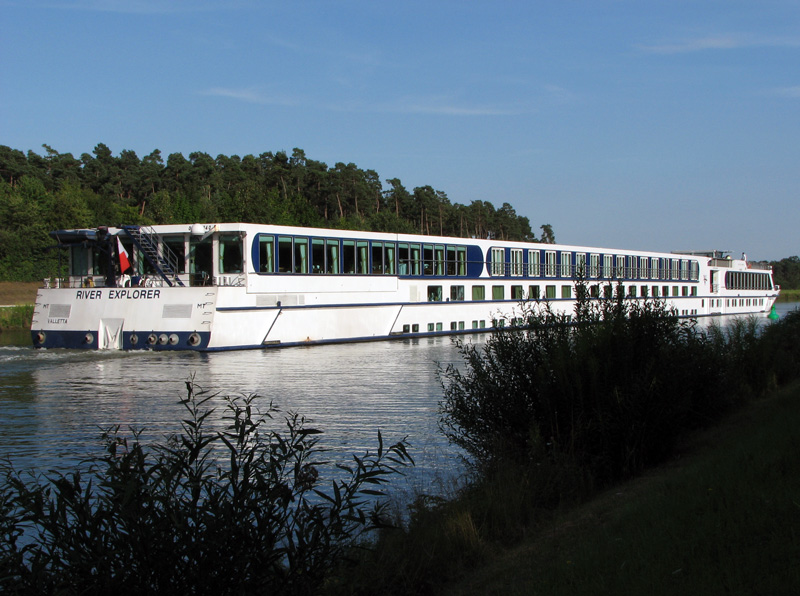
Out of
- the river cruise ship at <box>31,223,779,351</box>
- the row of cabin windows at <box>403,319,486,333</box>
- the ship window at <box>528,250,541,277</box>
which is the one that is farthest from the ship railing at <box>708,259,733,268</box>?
the row of cabin windows at <box>403,319,486,333</box>

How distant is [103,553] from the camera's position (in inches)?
165

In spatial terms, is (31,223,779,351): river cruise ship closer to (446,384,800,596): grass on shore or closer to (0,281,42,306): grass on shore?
(446,384,800,596): grass on shore

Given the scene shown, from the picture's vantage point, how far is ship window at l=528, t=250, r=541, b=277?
136ft

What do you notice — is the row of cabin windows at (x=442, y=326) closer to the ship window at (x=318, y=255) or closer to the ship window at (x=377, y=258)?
the ship window at (x=377, y=258)

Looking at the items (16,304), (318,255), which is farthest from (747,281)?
(16,304)

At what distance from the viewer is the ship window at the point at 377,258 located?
3294 centimetres

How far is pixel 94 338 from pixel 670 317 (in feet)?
70.4

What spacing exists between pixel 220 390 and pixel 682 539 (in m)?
13.1

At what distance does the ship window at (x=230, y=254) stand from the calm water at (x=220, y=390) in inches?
126

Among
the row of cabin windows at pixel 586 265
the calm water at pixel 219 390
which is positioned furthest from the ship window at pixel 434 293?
the calm water at pixel 219 390

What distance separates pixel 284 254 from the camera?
28562mm

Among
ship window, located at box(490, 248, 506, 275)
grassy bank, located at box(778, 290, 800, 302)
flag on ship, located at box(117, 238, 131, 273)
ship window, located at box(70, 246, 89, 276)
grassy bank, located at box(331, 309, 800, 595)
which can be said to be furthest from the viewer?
grassy bank, located at box(778, 290, 800, 302)

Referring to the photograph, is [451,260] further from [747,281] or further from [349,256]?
[747,281]

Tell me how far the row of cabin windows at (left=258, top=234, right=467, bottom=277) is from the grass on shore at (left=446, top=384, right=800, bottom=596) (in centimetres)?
2181
